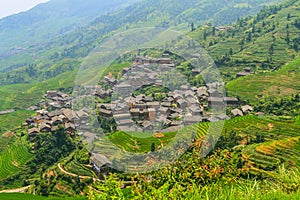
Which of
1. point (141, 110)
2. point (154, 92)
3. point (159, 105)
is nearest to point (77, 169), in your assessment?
point (141, 110)

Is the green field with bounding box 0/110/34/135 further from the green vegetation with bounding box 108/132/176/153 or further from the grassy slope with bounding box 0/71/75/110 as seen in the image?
the green vegetation with bounding box 108/132/176/153

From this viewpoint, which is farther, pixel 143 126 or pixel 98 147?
pixel 143 126

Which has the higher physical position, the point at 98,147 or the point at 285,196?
the point at 285,196

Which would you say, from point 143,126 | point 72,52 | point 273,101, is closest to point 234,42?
point 273,101

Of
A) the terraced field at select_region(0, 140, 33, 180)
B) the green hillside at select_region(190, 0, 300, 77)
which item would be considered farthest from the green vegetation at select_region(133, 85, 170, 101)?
the terraced field at select_region(0, 140, 33, 180)

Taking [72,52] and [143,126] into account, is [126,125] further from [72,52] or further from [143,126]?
[72,52]

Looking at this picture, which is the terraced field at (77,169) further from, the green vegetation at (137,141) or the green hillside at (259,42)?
the green hillside at (259,42)

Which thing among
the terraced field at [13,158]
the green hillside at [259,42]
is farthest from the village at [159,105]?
the terraced field at [13,158]
